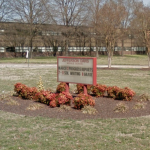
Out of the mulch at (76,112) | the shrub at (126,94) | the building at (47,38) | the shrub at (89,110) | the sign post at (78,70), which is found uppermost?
the building at (47,38)

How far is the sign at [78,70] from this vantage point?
9.26 m

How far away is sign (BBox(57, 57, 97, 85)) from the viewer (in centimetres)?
926

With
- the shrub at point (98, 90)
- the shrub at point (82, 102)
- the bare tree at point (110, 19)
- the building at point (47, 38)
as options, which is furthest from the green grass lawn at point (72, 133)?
the building at point (47, 38)

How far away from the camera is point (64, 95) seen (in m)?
9.11

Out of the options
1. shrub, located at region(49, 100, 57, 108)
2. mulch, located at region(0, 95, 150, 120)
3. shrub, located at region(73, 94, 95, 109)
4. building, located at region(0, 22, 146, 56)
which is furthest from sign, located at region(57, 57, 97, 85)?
building, located at region(0, 22, 146, 56)

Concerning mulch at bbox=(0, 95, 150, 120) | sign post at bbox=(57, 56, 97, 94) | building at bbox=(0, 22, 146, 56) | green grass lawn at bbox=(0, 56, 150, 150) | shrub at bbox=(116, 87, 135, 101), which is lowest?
green grass lawn at bbox=(0, 56, 150, 150)

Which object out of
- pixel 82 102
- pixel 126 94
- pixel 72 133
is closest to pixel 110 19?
pixel 126 94

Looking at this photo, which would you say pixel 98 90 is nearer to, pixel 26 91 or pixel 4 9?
pixel 26 91

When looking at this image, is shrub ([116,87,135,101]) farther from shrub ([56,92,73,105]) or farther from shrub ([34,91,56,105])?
shrub ([34,91,56,105])

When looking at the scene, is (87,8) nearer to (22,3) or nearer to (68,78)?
(22,3)

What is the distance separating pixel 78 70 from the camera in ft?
31.5

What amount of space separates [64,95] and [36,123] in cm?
210

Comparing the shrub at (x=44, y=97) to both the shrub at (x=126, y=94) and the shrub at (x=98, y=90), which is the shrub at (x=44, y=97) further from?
the shrub at (x=126, y=94)

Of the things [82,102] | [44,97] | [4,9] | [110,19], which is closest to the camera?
[82,102]
